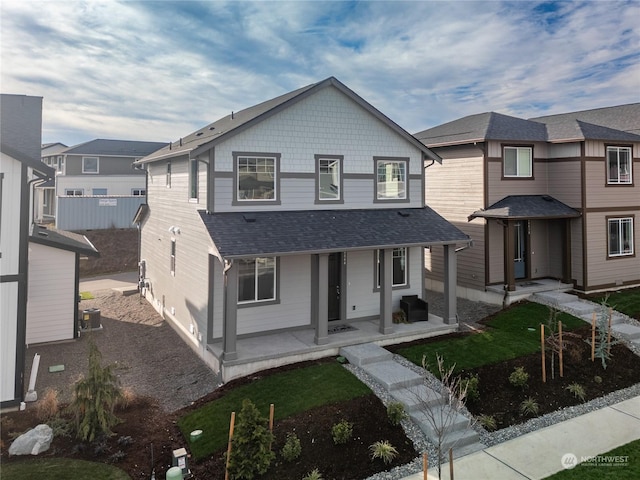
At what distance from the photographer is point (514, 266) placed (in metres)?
18.3

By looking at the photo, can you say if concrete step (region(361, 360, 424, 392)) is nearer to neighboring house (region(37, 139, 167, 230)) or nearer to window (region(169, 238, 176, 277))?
window (region(169, 238, 176, 277))

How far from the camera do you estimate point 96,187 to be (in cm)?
3512

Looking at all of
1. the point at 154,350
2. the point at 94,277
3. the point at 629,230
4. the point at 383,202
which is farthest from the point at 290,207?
the point at 94,277

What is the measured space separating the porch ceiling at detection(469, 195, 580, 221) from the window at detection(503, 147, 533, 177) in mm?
1048

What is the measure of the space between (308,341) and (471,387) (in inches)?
181

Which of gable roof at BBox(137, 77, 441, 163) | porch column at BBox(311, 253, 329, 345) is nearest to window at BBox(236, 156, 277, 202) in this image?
gable roof at BBox(137, 77, 441, 163)

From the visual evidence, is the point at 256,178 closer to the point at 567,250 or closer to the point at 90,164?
the point at 567,250

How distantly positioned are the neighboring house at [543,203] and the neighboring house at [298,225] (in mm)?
3889

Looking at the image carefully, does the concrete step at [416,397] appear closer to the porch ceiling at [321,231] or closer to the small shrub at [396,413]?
the small shrub at [396,413]

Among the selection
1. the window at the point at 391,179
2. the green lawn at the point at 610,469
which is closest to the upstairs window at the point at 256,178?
the window at the point at 391,179

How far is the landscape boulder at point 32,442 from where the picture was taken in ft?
24.6

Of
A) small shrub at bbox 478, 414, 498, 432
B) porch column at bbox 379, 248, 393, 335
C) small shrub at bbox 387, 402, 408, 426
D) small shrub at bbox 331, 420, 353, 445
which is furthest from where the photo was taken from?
porch column at bbox 379, 248, 393, 335

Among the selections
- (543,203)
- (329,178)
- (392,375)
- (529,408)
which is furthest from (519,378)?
(543,203)

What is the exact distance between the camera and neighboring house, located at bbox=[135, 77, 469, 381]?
11.6 m
